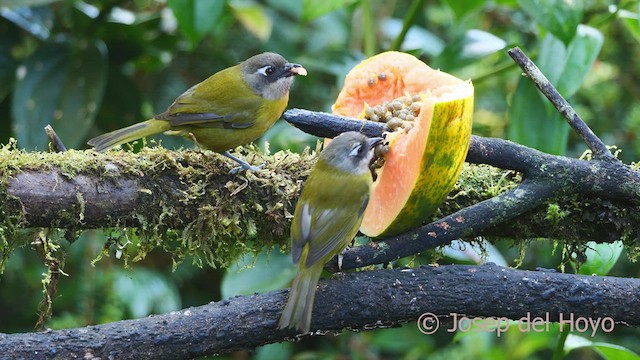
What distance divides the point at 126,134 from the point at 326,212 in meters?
0.89

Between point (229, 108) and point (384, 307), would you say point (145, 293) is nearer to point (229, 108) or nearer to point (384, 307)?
point (229, 108)

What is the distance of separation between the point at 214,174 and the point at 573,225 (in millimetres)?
1145

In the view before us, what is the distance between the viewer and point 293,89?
16.3 feet

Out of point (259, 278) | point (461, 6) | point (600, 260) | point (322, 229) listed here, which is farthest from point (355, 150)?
point (461, 6)

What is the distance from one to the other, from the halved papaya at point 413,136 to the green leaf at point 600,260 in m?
0.67

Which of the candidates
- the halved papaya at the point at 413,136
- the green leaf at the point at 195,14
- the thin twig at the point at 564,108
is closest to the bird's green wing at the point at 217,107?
the halved papaya at the point at 413,136

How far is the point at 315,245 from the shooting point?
2178 millimetres

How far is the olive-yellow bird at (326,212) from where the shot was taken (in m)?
2.05

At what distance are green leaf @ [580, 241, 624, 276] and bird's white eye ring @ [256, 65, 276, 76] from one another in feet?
4.34

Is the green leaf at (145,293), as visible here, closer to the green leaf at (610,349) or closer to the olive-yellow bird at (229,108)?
the olive-yellow bird at (229,108)

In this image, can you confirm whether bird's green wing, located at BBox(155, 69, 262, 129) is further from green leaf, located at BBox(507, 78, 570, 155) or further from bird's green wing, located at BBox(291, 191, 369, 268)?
green leaf, located at BBox(507, 78, 570, 155)

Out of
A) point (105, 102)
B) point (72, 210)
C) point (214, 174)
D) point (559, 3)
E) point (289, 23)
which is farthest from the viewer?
point (289, 23)

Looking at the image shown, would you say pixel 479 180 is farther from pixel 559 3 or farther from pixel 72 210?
pixel 72 210

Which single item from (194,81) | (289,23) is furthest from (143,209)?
(289,23)
